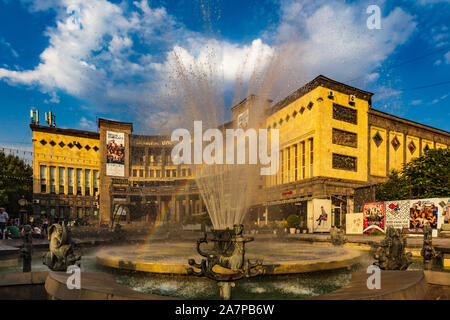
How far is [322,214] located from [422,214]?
504 inches

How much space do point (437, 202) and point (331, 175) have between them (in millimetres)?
15022

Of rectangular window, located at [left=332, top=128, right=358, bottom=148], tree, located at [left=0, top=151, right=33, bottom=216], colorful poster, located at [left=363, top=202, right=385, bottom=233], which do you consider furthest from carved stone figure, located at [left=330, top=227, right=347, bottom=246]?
tree, located at [left=0, top=151, right=33, bottom=216]

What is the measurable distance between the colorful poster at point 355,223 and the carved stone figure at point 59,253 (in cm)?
2265

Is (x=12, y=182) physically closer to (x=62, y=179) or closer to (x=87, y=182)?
(x=62, y=179)

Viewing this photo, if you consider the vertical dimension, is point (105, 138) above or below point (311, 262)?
above

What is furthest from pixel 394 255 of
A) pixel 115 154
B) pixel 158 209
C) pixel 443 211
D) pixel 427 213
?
pixel 115 154

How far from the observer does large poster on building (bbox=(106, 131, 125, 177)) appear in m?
65.9

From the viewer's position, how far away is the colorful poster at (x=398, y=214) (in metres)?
19.5

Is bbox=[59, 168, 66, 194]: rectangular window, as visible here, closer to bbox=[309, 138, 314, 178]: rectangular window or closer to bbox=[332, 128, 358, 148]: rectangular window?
Result: bbox=[309, 138, 314, 178]: rectangular window

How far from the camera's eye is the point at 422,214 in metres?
18.3

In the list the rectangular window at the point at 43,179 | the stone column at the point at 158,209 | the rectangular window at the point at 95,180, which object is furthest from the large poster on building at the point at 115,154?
the rectangular window at the point at 43,179
